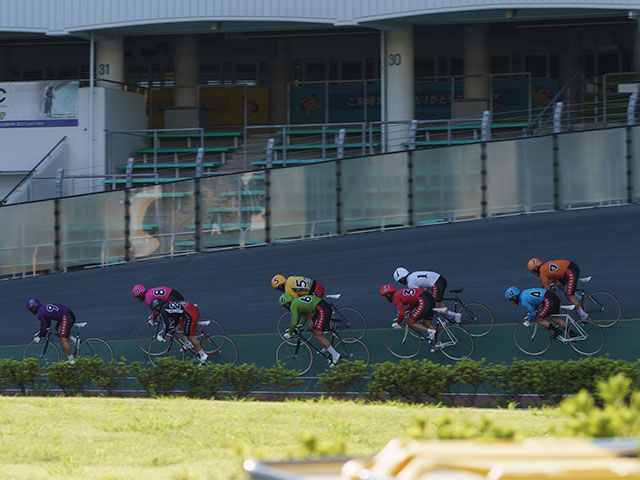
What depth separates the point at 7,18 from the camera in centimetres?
3114

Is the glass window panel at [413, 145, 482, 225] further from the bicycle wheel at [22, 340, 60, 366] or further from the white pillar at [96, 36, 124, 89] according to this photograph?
the white pillar at [96, 36, 124, 89]

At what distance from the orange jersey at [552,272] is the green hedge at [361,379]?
2425 mm

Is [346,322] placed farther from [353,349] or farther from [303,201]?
[303,201]

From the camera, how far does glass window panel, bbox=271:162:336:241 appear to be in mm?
23234

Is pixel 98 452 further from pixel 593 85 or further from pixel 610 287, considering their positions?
pixel 593 85

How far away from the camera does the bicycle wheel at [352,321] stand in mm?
20938

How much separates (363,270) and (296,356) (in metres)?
3.14

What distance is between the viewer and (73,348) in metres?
21.2

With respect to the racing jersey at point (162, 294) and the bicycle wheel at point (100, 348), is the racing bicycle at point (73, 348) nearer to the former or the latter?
the bicycle wheel at point (100, 348)

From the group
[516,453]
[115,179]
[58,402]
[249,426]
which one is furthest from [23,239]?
[516,453]

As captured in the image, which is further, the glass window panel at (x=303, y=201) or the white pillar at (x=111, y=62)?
the white pillar at (x=111, y=62)

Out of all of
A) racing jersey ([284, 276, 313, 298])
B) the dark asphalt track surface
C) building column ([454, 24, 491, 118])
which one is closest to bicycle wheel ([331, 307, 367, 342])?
the dark asphalt track surface

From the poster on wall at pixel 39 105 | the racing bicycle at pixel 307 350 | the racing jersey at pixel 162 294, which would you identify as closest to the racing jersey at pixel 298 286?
the racing bicycle at pixel 307 350

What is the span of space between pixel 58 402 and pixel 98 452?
426cm
